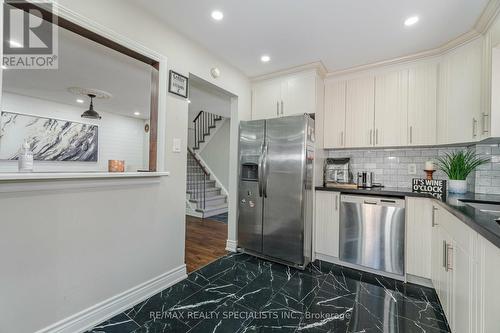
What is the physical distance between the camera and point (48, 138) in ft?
6.97

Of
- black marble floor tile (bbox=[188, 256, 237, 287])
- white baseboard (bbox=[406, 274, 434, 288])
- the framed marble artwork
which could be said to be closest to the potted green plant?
white baseboard (bbox=[406, 274, 434, 288])

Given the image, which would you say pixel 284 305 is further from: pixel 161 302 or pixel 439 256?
pixel 439 256

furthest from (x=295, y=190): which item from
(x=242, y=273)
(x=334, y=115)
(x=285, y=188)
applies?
(x=334, y=115)

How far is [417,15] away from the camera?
6.16ft

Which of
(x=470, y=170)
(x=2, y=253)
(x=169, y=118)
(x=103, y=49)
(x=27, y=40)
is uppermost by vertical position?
(x=103, y=49)

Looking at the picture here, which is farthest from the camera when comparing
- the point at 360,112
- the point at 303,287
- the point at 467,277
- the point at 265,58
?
the point at 360,112

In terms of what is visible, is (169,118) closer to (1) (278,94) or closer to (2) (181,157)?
(2) (181,157)

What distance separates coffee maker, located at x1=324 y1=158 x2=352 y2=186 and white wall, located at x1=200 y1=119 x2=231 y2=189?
345cm

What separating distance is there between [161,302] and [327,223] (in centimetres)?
205

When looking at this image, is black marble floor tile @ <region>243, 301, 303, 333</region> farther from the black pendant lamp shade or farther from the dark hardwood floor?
the black pendant lamp shade

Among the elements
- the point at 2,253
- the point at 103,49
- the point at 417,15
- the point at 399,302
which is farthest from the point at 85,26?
the point at 399,302

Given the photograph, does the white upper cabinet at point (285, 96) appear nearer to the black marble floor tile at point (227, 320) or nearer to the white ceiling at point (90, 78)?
the white ceiling at point (90, 78)

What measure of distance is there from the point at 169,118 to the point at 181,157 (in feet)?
1.37

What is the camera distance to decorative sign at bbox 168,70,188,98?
2121mm
